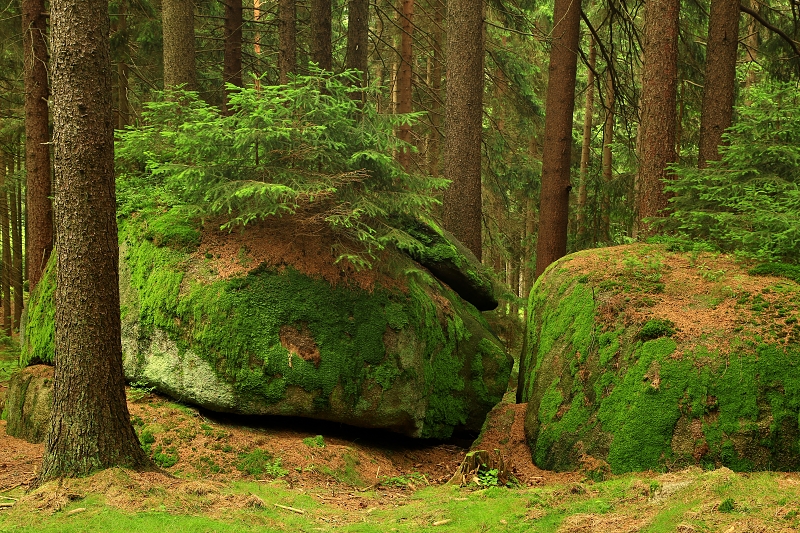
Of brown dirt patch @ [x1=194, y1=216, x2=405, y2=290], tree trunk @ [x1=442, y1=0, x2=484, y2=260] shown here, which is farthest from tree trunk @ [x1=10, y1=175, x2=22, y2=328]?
tree trunk @ [x1=442, y1=0, x2=484, y2=260]

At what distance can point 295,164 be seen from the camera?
7.99 m

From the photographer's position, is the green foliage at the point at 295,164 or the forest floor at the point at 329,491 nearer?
the forest floor at the point at 329,491

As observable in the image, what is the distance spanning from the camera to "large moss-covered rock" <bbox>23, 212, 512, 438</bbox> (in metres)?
7.65

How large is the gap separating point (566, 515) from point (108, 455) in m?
3.88

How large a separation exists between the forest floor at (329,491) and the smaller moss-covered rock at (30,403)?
0.67 ft

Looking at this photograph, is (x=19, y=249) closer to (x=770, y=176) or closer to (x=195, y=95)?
(x=195, y=95)

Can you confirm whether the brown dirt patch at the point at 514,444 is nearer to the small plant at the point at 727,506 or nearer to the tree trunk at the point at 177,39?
the small plant at the point at 727,506

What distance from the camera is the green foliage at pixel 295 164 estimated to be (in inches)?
295

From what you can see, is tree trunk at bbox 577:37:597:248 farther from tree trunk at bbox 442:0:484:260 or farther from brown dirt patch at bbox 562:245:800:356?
brown dirt patch at bbox 562:245:800:356

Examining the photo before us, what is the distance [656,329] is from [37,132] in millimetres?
10015

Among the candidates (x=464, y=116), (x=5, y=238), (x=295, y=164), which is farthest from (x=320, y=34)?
(x=5, y=238)

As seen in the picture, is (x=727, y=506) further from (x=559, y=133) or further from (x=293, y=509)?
(x=559, y=133)

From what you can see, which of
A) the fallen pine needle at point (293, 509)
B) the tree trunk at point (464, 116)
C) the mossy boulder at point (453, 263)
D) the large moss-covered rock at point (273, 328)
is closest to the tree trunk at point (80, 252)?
the fallen pine needle at point (293, 509)

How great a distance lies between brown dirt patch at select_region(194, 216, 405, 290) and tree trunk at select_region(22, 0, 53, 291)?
3.88m
